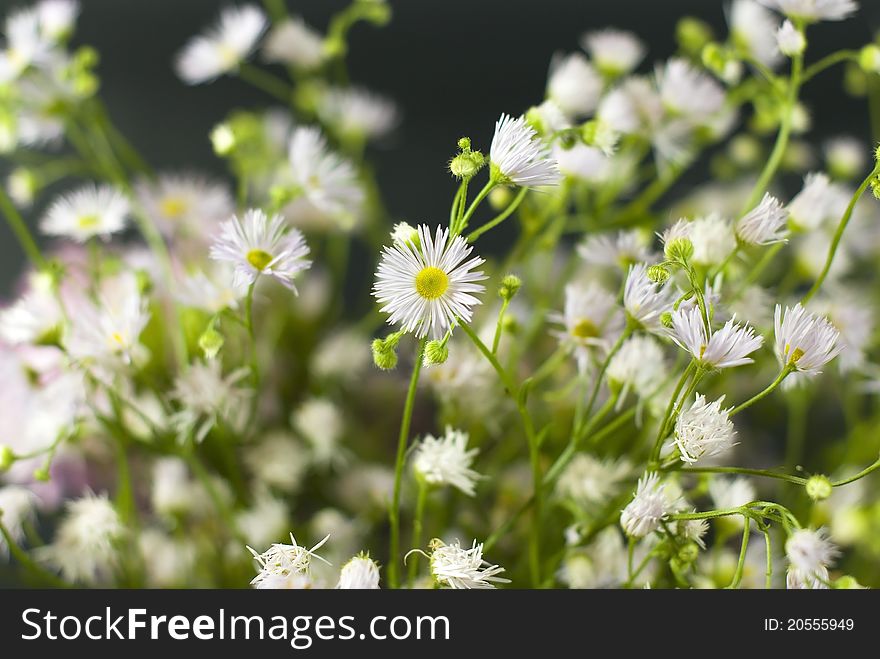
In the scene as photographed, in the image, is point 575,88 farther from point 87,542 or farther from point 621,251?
point 87,542

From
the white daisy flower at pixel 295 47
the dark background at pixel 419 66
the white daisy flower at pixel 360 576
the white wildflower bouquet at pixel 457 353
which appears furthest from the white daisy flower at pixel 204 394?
the dark background at pixel 419 66

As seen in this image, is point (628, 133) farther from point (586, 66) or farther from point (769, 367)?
point (769, 367)

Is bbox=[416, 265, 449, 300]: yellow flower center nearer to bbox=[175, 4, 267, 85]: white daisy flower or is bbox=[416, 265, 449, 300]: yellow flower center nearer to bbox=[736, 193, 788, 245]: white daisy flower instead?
bbox=[736, 193, 788, 245]: white daisy flower

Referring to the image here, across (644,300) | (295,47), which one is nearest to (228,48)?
(295,47)
